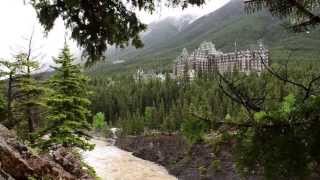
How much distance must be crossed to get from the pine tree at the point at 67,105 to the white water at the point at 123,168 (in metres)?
14.1

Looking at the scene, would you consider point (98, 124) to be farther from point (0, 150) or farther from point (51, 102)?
point (0, 150)

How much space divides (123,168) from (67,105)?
84.5ft

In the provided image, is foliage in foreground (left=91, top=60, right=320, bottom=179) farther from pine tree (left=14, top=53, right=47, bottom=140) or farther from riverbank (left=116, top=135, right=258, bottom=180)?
riverbank (left=116, top=135, right=258, bottom=180)

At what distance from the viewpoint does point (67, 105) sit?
27688 mm

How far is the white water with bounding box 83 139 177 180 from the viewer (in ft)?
153

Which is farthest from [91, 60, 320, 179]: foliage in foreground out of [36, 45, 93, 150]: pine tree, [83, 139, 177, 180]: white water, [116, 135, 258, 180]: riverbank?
[83, 139, 177, 180]: white water

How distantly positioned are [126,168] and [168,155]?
1108cm

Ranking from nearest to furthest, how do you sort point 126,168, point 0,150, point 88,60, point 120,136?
point 88,60, point 0,150, point 126,168, point 120,136

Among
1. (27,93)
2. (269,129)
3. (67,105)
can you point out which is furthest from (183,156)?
(269,129)

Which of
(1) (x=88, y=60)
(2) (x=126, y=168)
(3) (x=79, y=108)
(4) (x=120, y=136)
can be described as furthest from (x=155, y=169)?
(1) (x=88, y=60)

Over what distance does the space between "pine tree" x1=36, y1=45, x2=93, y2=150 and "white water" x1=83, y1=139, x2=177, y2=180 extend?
14054 millimetres

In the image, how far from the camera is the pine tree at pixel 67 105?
26.4 m

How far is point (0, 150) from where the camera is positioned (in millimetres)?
12844

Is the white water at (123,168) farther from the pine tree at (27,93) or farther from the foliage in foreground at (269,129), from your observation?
the foliage in foreground at (269,129)
